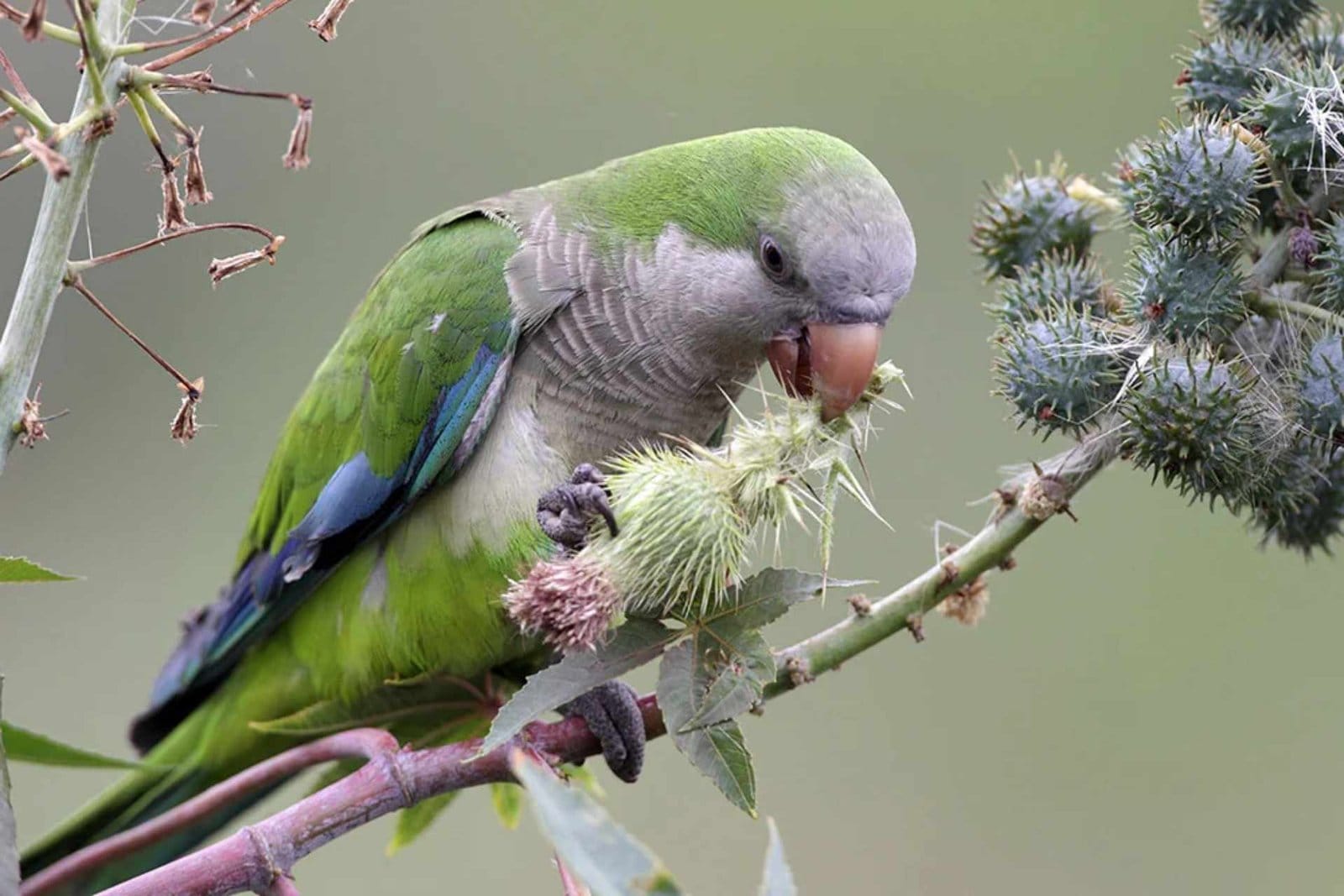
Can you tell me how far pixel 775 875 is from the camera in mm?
1234

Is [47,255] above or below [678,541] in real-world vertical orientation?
above

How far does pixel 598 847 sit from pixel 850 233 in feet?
5.20

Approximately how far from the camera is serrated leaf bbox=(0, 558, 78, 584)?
4.85 feet

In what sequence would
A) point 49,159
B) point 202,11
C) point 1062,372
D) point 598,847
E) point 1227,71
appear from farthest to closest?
point 1227,71
point 1062,372
point 202,11
point 49,159
point 598,847

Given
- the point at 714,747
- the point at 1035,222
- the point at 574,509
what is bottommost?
the point at 714,747

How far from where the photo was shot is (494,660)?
8.87ft

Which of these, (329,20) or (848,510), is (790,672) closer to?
(329,20)

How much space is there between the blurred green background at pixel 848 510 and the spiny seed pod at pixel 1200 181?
104 inches

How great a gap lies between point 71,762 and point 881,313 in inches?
61.1

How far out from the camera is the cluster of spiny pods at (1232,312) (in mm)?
1803

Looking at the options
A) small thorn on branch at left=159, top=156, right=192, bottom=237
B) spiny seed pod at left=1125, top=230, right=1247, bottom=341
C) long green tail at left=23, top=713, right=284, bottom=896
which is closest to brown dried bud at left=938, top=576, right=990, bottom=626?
spiny seed pod at left=1125, top=230, right=1247, bottom=341

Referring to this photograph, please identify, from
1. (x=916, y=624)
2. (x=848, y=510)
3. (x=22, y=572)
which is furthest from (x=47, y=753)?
(x=848, y=510)

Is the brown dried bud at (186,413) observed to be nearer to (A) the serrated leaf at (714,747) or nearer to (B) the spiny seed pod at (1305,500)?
(A) the serrated leaf at (714,747)

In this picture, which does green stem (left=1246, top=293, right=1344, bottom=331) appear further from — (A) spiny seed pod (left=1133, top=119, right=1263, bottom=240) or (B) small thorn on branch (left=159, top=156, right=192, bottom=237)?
(B) small thorn on branch (left=159, top=156, right=192, bottom=237)
